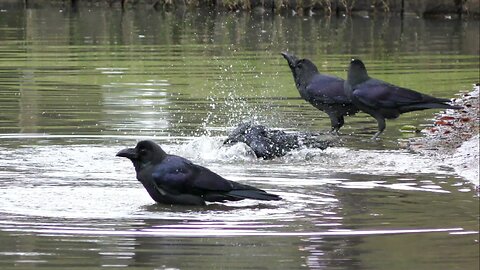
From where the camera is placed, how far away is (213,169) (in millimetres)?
11211

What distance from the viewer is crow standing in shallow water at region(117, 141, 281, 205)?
929cm

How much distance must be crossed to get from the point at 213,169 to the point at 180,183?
1909 mm

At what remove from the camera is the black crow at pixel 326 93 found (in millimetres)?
13688

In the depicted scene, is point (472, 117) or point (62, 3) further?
point (62, 3)

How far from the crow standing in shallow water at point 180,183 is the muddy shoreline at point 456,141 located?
6.63ft

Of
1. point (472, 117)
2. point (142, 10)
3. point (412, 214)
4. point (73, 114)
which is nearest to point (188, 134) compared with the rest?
point (73, 114)

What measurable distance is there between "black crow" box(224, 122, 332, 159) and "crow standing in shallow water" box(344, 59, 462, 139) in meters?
1.02

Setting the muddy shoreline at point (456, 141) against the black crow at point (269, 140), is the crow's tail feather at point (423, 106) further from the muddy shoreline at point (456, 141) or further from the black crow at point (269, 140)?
the black crow at point (269, 140)

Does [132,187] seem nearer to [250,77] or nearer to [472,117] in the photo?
[472,117]

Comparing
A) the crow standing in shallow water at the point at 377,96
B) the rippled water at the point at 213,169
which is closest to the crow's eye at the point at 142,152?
the rippled water at the point at 213,169

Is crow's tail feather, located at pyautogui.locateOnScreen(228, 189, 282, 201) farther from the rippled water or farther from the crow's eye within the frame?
the crow's eye

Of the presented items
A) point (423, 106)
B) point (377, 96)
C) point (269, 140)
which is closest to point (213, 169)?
point (269, 140)

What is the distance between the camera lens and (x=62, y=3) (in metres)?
42.3

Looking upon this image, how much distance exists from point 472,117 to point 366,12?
24051 mm
